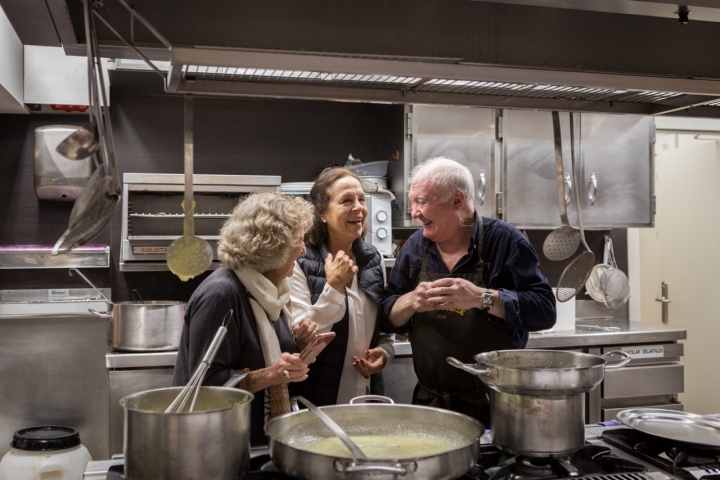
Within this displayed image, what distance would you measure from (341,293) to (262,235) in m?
0.49

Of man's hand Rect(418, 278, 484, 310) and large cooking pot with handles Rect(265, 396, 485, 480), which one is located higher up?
man's hand Rect(418, 278, 484, 310)

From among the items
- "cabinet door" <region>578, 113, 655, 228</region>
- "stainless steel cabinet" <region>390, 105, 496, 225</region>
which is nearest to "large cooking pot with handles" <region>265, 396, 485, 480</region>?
"stainless steel cabinet" <region>390, 105, 496, 225</region>

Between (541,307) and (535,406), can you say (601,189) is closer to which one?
(541,307)

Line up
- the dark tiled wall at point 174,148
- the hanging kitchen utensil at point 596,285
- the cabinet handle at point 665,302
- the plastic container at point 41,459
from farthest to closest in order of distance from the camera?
the cabinet handle at point 665,302
the hanging kitchen utensil at point 596,285
the dark tiled wall at point 174,148
the plastic container at point 41,459

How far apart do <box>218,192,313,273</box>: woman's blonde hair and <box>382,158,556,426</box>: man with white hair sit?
1.54ft

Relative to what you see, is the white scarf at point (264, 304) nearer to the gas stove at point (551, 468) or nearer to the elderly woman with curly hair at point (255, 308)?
the elderly woman with curly hair at point (255, 308)

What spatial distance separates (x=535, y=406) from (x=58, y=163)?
10.0ft

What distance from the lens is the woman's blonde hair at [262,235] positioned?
2098mm

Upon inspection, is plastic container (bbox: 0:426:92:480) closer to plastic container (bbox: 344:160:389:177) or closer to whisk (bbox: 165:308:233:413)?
whisk (bbox: 165:308:233:413)

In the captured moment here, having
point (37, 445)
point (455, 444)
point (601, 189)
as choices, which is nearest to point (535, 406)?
point (455, 444)

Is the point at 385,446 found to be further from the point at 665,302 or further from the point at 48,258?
the point at 665,302

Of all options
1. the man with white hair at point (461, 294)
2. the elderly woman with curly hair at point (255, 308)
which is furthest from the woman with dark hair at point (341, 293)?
the elderly woman with curly hair at point (255, 308)

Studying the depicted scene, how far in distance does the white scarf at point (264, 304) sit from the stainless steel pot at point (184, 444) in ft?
2.48

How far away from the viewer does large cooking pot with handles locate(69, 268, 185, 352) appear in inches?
130
